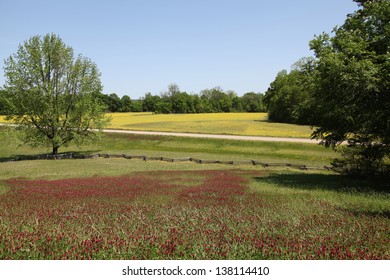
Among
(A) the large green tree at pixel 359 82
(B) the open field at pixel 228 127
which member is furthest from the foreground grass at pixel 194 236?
(B) the open field at pixel 228 127

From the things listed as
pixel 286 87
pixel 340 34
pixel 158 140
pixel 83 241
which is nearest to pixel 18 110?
pixel 158 140

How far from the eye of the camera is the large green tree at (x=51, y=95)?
41.4 m

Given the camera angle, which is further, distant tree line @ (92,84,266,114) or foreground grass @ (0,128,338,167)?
distant tree line @ (92,84,266,114)

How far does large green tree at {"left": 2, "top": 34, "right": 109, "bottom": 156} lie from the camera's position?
41.4 meters

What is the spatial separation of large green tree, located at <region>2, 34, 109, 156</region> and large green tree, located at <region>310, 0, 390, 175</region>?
108ft

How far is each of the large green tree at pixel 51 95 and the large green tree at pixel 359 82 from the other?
32.8 m

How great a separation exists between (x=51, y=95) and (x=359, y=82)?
3819 cm

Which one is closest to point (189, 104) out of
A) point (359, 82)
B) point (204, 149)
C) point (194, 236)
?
point (204, 149)

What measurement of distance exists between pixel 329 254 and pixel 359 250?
1.91ft

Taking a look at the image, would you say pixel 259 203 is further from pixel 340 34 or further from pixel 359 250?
pixel 340 34

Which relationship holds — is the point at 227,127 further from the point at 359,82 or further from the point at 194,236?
the point at 194,236

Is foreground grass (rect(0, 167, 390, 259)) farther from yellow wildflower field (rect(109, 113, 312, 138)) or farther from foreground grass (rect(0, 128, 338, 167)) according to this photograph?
yellow wildflower field (rect(109, 113, 312, 138))

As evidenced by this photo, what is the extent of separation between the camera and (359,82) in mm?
17688

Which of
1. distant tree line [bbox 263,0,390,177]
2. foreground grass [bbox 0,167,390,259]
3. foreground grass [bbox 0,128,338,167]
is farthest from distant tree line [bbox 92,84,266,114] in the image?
foreground grass [bbox 0,167,390,259]
